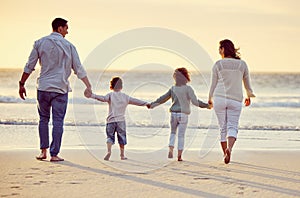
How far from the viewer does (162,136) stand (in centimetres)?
1090

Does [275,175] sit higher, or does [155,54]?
[155,54]

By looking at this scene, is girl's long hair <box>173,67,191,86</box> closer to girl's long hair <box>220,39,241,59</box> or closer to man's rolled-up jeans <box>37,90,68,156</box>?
girl's long hair <box>220,39,241,59</box>

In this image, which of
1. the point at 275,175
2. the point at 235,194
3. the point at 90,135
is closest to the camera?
the point at 235,194

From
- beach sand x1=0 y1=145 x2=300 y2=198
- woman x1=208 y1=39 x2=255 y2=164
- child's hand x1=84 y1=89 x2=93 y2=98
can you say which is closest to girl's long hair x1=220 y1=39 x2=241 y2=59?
woman x1=208 y1=39 x2=255 y2=164

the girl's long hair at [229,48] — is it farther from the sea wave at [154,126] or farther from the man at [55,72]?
the sea wave at [154,126]

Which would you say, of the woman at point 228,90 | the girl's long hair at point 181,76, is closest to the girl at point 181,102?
the girl's long hair at point 181,76

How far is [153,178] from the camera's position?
19.9 ft

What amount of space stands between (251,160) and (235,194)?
2.48 m

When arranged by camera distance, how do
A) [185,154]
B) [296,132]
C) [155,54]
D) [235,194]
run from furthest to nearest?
[296,132] → [185,154] → [155,54] → [235,194]

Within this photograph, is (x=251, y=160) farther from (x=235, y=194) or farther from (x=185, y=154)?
(x=235, y=194)

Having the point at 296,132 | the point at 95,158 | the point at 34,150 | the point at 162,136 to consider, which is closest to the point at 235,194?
the point at 95,158

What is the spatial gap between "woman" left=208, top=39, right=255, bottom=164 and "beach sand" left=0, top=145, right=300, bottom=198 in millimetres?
466

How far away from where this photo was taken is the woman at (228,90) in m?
7.11

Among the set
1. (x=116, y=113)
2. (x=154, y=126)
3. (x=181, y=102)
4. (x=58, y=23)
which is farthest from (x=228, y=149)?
(x=154, y=126)
